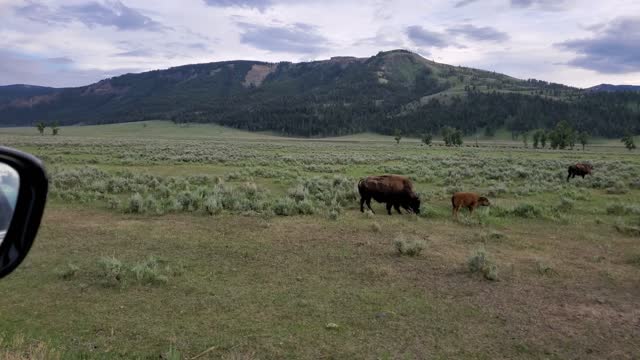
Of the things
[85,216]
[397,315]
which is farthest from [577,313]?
[85,216]

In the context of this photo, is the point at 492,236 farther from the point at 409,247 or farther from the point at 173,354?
the point at 173,354

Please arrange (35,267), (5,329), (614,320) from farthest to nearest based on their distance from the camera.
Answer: (35,267) < (614,320) < (5,329)

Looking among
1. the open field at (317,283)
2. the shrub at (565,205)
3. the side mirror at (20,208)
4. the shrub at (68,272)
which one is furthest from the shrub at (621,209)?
the side mirror at (20,208)

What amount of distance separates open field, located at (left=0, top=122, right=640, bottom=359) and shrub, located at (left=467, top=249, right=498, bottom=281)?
3 centimetres

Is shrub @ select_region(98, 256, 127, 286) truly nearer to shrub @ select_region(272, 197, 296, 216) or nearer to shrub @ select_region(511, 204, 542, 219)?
shrub @ select_region(272, 197, 296, 216)

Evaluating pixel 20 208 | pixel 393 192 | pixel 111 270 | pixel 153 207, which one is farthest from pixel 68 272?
pixel 393 192

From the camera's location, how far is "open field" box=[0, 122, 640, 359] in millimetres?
6176

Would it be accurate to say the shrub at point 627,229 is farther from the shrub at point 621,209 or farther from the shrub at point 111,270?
the shrub at point 111,270

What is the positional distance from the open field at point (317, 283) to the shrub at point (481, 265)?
0.03m

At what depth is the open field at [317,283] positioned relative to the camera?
20.3 ft

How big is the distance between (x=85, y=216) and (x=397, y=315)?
1065 centimetres

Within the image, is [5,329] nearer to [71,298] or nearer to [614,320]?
[71,298]

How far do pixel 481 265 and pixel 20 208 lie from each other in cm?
829

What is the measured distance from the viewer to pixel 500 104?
166 metres
